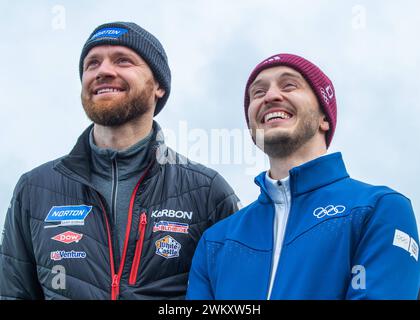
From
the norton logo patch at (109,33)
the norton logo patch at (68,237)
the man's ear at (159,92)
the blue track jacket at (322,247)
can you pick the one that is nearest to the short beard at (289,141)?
the blue track jacket at (322,247)

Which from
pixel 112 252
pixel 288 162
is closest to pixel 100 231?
pixel 112 252

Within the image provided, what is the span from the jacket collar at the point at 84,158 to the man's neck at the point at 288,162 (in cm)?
101

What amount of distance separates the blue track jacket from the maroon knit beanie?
2.61ft

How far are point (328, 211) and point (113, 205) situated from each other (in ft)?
5.83

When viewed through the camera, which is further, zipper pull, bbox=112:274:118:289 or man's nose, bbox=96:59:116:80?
man's nose, bbox=96:59:116:80

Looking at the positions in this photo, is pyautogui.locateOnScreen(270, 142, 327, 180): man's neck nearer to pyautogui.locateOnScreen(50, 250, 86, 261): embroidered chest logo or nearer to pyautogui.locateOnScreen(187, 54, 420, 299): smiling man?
pyautogui.locateOnScreen(187, 54, 420, 299): smiling man

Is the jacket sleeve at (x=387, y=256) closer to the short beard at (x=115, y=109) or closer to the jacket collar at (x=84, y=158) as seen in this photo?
the jacket collar at (x=84, y=158)

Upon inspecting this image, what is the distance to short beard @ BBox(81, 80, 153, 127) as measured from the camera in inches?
198

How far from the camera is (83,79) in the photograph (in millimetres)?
5270

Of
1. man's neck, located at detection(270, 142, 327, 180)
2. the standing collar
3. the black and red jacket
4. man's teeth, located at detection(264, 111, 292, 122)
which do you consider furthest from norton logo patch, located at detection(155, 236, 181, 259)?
man's teeth, located at detection(264, 111, 292, 122)

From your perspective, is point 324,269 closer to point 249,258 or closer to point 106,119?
point 249,258
